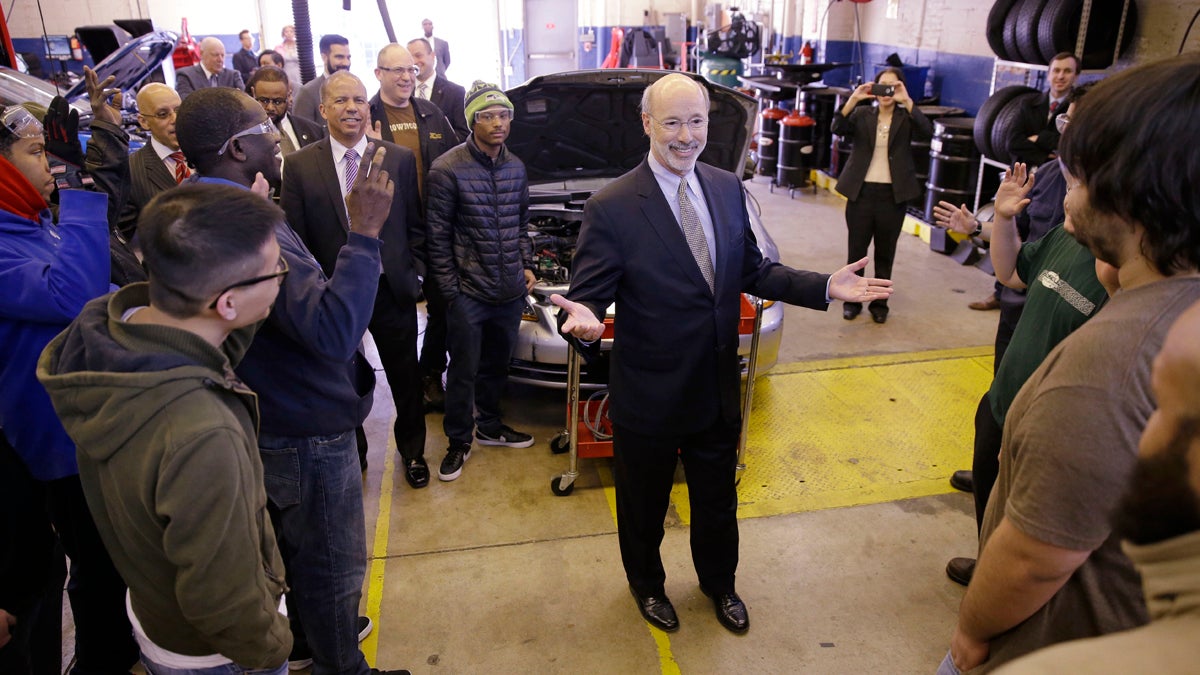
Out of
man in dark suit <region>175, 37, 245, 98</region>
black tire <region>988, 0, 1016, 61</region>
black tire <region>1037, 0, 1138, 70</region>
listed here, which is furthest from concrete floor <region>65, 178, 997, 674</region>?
man in dark suit <region>175, 37, 245, 98</region>

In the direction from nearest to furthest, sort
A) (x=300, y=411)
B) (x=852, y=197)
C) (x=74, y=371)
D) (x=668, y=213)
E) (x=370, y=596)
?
(x=74, y=371) < (x=300, y=411) < (x=668, y=213) < (x=370, y=596) < (x=852, y=197)

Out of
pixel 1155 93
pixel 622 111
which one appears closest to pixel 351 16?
pixel 622 111

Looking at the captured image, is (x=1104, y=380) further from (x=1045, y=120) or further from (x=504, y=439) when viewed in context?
(x=1045, y=120)

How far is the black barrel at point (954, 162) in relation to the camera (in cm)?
762

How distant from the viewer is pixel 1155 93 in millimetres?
1271

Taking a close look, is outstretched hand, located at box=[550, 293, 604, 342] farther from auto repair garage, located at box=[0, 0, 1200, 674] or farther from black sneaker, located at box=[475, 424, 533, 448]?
black sneaker, located at box=[475, 424, 533, 448]

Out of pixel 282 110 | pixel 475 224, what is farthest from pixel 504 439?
pixel 282 110

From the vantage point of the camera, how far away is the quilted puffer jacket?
392cm

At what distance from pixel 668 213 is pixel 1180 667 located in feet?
6.66

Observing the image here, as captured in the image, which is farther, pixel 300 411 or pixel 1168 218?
pixel 300 411

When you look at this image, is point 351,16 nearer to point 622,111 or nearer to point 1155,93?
point 622,111

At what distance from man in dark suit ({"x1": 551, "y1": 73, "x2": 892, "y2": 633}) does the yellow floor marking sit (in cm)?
115

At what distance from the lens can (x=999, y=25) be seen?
287 inches

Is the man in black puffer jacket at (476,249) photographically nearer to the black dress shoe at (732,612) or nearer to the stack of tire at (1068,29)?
the black dress shoe at (732,612)
